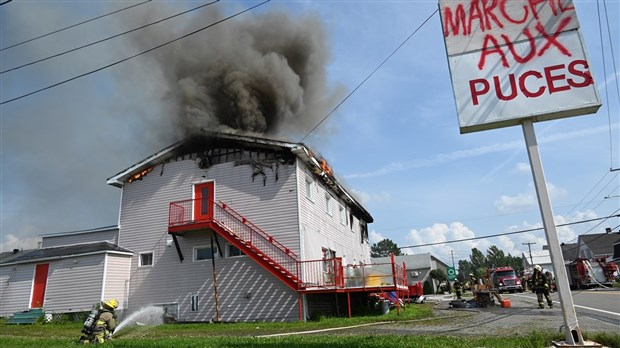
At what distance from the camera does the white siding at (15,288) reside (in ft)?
59.1

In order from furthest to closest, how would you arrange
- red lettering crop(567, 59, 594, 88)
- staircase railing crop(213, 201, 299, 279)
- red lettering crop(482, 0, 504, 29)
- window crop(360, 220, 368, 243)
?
window crop(360, 220, 368, 243) < staircase railing crop(213, 201, 299, 279) < red lettering crop(482, 0, 504, 29) < red lettering crop(567, 59, 594, 88)

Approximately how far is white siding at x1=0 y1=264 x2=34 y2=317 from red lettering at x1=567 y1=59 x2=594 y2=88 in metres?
20.9

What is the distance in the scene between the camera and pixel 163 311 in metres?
16.9

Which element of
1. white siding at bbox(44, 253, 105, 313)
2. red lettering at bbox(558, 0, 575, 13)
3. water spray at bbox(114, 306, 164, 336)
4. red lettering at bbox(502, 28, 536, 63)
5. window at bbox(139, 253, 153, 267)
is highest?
red lettering at bbox(558, 0, 575, 13)

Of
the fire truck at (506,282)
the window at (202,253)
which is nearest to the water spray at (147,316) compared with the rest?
the window at (202,253)

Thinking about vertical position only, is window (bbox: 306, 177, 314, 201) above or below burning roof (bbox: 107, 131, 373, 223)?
below

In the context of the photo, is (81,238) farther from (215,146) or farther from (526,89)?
(526,89)

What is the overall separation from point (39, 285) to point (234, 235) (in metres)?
9.33

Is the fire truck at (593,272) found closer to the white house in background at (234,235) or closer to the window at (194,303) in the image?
the white house in background at (234,235)

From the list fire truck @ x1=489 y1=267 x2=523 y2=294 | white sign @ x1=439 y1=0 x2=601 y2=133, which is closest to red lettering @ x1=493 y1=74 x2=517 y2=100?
white sign @ x1=439 y1=0 x2=601 y2=133

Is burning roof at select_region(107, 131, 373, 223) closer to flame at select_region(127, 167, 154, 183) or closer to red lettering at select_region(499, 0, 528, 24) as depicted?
flame at select_region(127, 167, 154, 183)

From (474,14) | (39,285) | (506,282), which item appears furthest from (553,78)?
Answer: (506,282)

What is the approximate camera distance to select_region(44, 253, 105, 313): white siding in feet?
55.6

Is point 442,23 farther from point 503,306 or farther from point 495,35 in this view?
point 503,306
